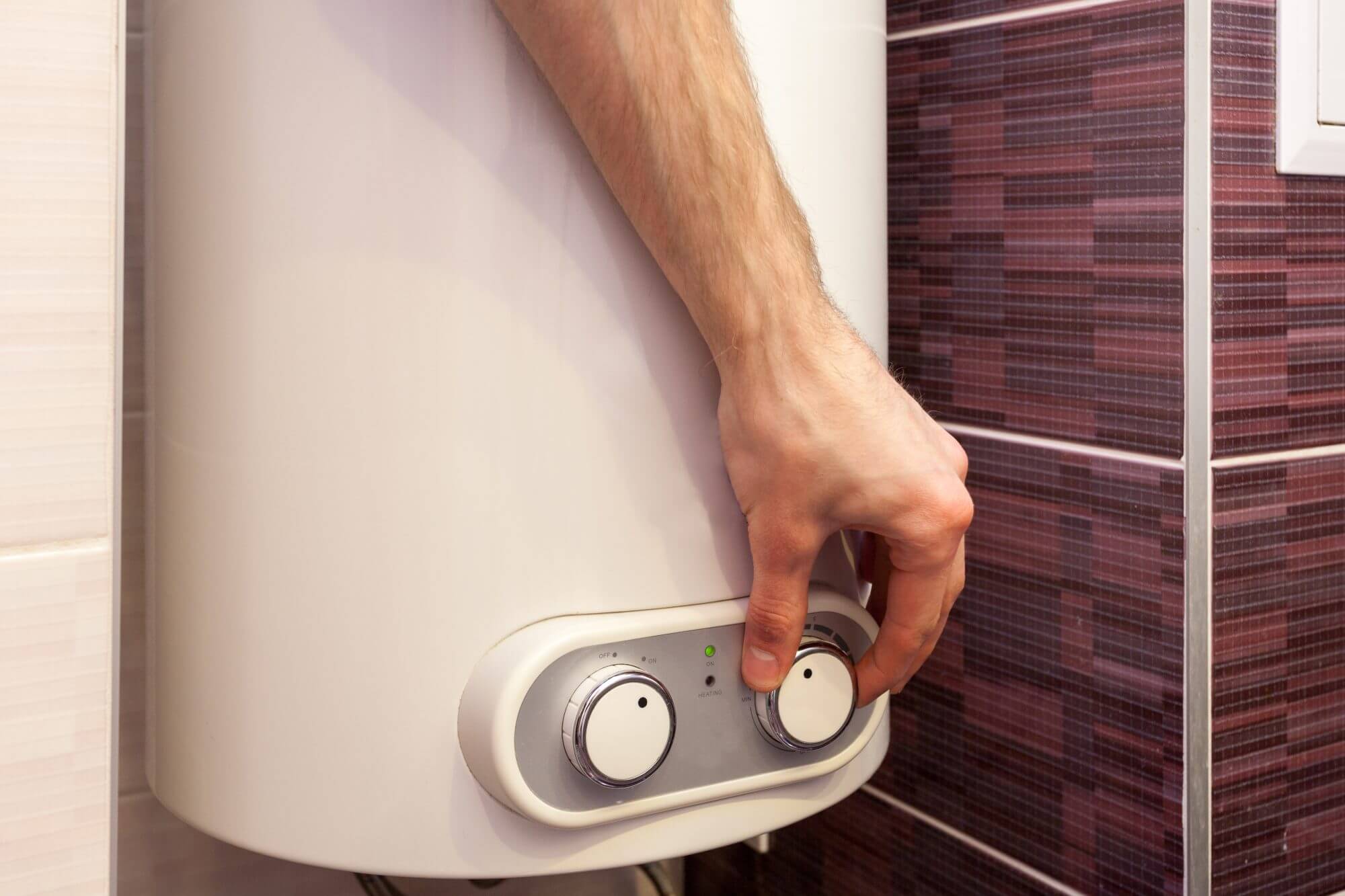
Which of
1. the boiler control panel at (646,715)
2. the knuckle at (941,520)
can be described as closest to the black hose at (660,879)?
the boiler control panel at (646,715)

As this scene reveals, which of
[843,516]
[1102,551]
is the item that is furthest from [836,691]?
[1102,551]

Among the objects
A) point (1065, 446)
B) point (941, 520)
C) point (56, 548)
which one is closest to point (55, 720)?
point (56, 548)

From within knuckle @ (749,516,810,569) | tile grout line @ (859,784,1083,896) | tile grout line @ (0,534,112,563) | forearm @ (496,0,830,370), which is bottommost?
tile grout line @ (859,784,1083,896)

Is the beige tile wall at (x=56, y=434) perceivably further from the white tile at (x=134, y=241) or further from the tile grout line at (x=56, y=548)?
the white tile at (x=134, y=241)

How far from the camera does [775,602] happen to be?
0.54 metres

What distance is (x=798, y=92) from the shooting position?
1.87 ft

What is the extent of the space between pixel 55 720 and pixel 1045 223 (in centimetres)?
60

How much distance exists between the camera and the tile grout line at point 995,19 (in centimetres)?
68

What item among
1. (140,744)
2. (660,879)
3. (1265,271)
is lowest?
(660,879)

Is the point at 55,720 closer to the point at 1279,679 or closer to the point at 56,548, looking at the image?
the point at 56,548

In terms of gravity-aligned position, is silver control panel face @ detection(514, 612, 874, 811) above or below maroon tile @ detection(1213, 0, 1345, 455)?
below

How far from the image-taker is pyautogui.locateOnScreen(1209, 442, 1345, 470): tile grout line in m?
0.64

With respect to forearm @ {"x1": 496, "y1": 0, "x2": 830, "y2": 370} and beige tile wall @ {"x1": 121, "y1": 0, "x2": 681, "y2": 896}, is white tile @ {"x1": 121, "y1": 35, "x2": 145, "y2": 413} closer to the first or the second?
beige tile wall @ {"x1": 121, "y1": 0, "x2": 681, "y2": 896}

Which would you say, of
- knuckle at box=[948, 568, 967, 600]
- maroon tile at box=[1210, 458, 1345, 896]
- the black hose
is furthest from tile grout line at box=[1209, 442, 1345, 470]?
the black hose
